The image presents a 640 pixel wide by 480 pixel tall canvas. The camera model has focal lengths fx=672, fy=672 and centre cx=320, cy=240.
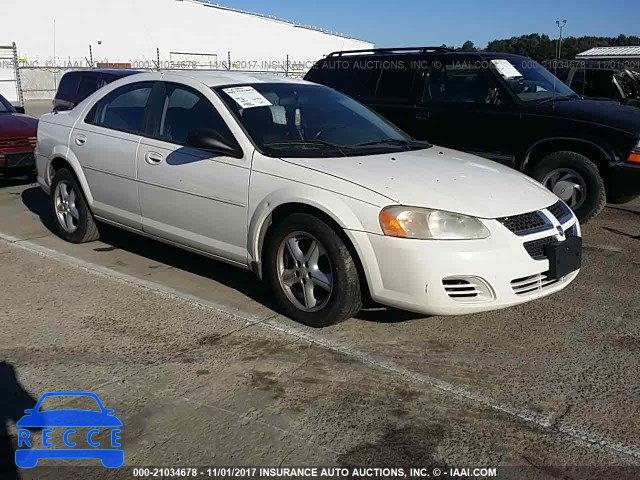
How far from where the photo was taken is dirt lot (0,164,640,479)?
9.65ft

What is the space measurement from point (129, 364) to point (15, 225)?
4.02m

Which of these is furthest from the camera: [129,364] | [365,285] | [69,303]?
[69,303]

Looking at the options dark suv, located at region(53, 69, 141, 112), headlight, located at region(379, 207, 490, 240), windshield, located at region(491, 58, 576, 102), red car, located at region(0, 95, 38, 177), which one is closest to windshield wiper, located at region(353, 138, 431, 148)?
headlight, located at region(379, 207, 490, 240)

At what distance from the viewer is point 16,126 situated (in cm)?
903

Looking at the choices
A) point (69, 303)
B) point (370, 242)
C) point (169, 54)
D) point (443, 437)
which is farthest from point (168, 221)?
point (169, 54)

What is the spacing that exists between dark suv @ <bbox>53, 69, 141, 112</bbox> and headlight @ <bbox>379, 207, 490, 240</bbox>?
8805 mm

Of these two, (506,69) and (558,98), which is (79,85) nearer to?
(506,69)

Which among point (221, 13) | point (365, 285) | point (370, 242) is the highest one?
point (221, 13)

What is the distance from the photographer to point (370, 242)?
3.86 m

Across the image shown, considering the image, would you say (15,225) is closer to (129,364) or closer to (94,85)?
(129,364)

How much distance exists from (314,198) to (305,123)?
3.36ft

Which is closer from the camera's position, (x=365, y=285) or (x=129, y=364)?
(x=129, y=364)

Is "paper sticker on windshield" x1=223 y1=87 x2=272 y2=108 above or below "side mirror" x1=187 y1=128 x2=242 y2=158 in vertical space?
above

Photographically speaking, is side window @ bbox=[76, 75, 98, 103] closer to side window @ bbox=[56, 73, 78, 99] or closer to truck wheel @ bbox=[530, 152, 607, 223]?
side window @ bbox=[56, 73, 78, 99]
